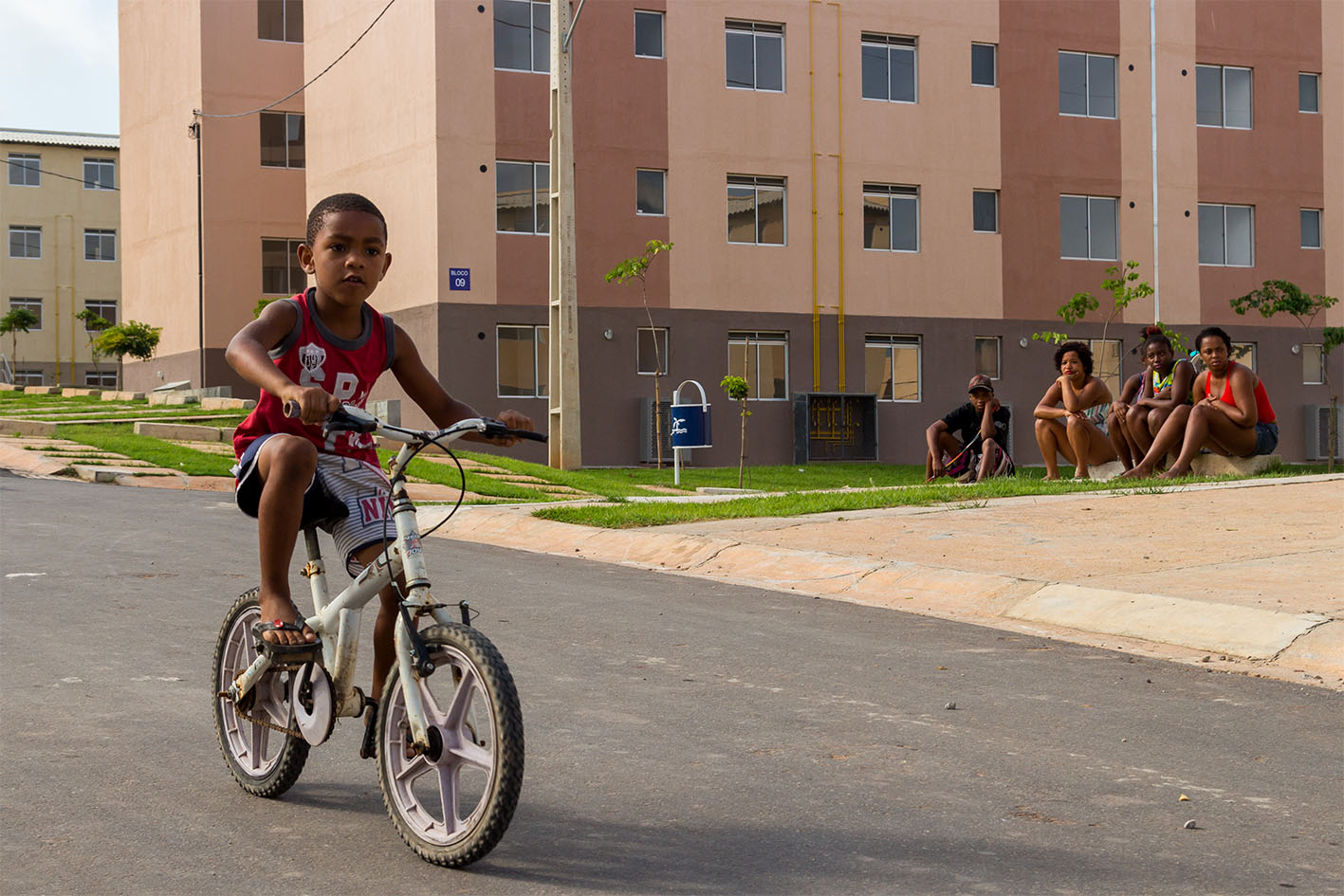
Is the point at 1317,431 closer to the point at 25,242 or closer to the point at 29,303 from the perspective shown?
the point at 29,303

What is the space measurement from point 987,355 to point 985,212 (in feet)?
9.74

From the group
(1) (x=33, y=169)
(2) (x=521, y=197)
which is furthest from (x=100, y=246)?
(2) (x=521, y=197)

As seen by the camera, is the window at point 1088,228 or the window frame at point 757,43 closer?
the window frame at point 757,43

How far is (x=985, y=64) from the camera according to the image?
105 feet

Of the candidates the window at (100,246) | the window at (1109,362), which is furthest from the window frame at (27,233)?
the window at (1109,362)

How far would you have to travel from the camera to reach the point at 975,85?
31.7 metres

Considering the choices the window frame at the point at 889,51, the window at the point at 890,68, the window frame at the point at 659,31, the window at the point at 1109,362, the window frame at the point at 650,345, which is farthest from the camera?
the window at the point at 1109,362

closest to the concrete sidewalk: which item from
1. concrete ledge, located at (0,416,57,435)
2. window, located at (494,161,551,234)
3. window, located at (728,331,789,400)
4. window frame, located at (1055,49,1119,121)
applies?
concrete ledge, located at (0,416,57,435)

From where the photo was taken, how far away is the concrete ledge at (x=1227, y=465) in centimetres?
1527

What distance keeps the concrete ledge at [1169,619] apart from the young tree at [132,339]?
32357mm

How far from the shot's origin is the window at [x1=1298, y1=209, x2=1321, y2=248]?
34.3m

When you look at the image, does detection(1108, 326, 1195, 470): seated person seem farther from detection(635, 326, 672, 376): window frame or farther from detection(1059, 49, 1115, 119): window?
detection(1059, 49, 1115, 119): window

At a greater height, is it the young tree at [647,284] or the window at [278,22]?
the window at [278,22]

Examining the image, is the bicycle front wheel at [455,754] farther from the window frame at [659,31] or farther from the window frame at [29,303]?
the window frame at [29,303]
